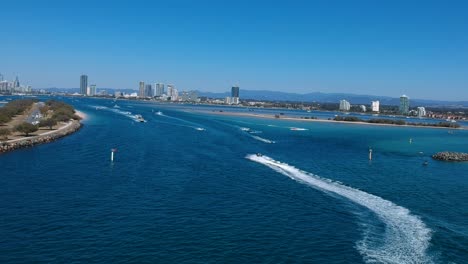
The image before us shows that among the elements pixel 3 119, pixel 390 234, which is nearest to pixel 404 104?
pixel 3 119

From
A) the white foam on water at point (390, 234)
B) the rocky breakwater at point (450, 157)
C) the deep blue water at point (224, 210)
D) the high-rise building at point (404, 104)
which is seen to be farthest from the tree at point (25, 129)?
the high-rise building at point (404, 104)

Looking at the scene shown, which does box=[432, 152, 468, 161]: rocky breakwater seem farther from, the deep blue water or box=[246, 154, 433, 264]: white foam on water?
box=[246, 154, 433, 264]: white foam on water

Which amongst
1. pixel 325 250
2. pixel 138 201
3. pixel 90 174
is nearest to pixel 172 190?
pixel 138 201

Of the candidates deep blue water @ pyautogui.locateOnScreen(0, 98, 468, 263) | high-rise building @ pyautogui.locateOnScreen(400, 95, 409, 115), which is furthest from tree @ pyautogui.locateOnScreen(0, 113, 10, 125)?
high-rise building @ pyautogui.locateOnScreen(400, 95, 409, 115)

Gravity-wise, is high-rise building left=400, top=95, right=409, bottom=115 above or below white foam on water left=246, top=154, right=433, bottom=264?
above

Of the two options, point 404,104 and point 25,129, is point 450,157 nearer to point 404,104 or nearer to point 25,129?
point 25,129

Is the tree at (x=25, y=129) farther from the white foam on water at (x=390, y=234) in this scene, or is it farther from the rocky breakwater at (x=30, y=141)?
the white foam on water at (x=390, y=234)

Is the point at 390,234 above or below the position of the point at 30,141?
below
